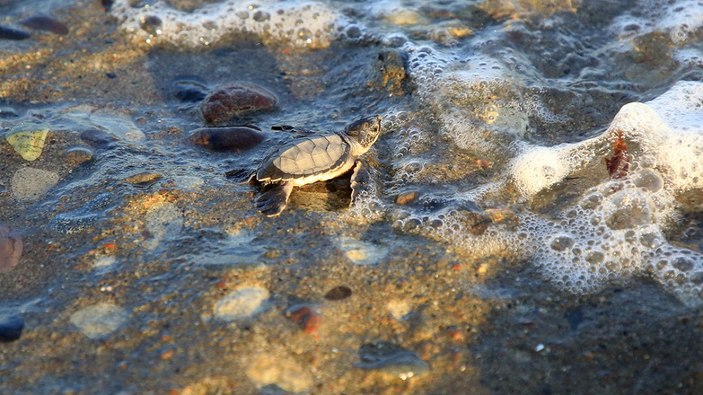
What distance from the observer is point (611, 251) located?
3080 millimetres

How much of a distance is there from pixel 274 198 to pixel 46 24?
2530 mm

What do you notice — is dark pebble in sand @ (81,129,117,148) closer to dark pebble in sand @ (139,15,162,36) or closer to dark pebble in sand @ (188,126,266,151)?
dark pebble in sand @ (188,126,266,151)

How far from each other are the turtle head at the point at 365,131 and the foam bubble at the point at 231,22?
1.28 metres

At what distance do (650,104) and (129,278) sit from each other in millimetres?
2951

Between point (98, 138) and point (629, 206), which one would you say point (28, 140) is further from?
point (629, 206)

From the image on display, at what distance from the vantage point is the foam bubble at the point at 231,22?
477 cm

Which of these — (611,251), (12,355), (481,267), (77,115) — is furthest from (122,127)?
(611,251)

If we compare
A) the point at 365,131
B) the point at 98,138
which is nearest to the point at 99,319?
the point at 98,138

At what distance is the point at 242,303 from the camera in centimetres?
264

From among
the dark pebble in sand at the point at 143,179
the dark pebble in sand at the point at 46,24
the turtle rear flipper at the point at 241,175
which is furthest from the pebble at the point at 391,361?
the dark pebble in sand at the point at 46,24

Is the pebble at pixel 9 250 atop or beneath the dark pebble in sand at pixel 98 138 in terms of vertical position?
beneath

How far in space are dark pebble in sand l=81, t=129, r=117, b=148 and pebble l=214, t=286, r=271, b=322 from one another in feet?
4.52

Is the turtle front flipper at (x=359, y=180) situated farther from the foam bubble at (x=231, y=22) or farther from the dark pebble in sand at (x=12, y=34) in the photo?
the dark pebble in sand at (x=12, y=34)

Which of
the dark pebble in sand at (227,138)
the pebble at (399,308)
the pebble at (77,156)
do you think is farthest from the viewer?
the dark pebble in sand at (227,138)
